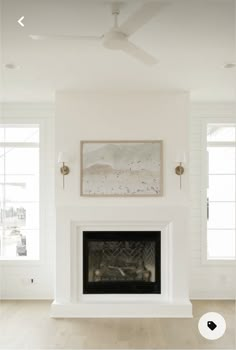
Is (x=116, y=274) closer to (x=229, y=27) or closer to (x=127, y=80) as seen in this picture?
(x=127, y=80)

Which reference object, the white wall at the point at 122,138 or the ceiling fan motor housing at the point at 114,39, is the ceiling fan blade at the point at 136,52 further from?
the white wall at the point at 122,138

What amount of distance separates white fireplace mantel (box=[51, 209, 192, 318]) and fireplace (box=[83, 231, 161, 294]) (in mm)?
57

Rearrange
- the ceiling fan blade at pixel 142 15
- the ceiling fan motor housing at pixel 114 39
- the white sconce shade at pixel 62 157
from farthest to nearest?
1. the white sconce shade at pixel 62 157
2. the ceiling fan motor housing at pixel 114 39
3. the ceiling fan blade at pixel 142 15

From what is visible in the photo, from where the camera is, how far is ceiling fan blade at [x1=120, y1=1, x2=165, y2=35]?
2133mm

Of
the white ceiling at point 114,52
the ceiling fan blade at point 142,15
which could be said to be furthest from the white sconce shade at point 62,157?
the ceiling fan blade at point 142,15

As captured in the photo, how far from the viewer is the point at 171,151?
4.38m

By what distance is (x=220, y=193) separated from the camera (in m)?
5.17

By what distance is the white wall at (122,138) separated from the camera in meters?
4.36

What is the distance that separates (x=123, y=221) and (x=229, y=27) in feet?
7.94

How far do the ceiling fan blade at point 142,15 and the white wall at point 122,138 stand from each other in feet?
6.95

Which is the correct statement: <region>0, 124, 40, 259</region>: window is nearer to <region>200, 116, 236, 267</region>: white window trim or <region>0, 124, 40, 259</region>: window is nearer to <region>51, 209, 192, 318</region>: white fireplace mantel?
<region>51, 209, 192, 318</region>: white fireplace mantel

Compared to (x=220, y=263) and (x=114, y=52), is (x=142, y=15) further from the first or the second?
(x=220, y=263)

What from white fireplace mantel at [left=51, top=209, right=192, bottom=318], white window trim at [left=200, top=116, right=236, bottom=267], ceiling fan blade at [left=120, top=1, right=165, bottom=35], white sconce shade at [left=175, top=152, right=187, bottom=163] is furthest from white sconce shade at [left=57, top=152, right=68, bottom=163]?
ceiling fan blade at [left=120, top=1, right=165, bottom=35]

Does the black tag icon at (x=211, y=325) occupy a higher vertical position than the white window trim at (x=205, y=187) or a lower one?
lower
